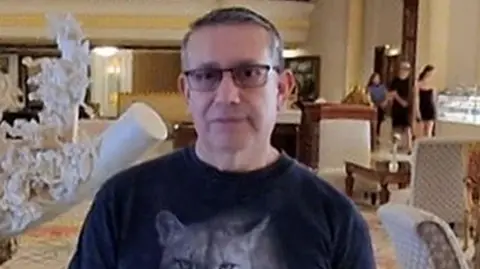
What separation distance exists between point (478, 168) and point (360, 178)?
1.62 metres

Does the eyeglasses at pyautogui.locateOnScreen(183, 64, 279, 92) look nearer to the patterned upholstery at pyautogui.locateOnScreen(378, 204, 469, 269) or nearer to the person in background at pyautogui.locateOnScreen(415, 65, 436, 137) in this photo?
the patterned upholstery at pyautogui.locateOnScreen(378, 204, 469, 269)

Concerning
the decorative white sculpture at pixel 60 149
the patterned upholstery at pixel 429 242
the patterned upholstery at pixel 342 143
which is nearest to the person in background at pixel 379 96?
the patterned upholstery at pixel 342 143

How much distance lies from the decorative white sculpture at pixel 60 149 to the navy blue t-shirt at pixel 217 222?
170cm

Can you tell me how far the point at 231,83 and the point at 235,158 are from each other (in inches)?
4.9

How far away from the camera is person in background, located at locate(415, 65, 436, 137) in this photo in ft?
35.2

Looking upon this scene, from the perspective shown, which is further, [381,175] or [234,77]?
[381,175]

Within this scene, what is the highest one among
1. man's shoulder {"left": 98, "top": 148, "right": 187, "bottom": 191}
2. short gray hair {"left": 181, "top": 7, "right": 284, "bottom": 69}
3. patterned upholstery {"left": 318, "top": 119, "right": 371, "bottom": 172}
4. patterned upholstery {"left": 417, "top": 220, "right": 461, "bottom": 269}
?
short gray hair {"left": 181, "top": 7, "right": 284, "bottom": 69}

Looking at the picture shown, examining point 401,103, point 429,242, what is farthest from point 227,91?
point 401,103

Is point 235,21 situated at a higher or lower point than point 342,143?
higher

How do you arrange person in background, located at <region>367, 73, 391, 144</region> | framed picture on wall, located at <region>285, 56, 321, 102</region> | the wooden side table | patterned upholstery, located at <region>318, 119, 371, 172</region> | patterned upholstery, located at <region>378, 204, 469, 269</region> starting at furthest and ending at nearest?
framed picture on wall, located at <region>285, 56, 321, 102</region> → person in background, located at <region>367, 73, 391, 144</region> → patterned upholstery, located at <region>318, 119, 371, 172</region> → the wooden side table → patterned upholstery, located at <region>378, 204, 469, 269</region>

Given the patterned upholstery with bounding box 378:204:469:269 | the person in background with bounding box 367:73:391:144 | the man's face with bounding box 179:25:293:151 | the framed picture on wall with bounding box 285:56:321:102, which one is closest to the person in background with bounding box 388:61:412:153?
the person in background with bounding box 367:73:391:144

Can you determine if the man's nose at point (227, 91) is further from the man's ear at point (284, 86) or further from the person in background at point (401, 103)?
the person in background at point (401, 103)

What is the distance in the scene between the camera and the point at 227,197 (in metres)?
1.37

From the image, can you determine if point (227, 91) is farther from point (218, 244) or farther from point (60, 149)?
point (60, 149)
